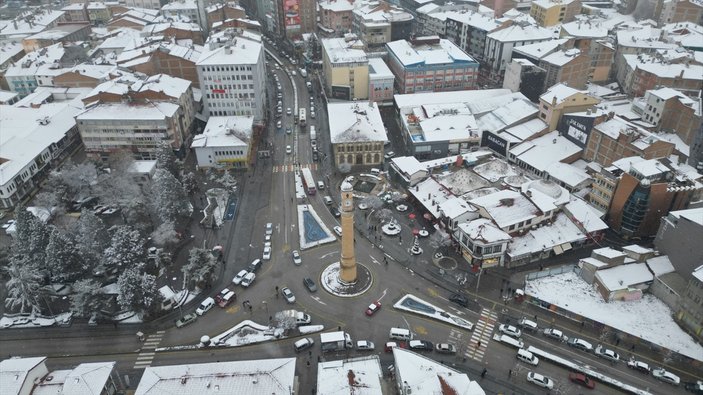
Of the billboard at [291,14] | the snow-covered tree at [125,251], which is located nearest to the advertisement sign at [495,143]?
the snow-covered tree at [125,251]

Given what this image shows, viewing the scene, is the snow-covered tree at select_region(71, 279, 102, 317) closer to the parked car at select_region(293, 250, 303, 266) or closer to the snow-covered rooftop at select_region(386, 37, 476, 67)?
the parked car at select_region(293, 250, 303, 266)

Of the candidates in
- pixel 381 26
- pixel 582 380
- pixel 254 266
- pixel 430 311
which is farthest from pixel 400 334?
pixel 381 26

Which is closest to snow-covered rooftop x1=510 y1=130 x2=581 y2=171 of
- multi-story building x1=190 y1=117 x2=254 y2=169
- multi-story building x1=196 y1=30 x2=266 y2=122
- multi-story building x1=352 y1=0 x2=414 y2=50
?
multi-story building x1=190 y1=117 x2=254 y2=169

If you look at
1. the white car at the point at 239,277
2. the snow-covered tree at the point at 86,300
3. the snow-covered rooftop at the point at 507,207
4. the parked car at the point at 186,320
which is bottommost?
the parked car at the point at 186,320

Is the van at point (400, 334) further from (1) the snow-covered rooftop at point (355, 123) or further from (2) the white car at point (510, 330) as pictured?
(1) the snow-covered rooftop at point (355, 123)

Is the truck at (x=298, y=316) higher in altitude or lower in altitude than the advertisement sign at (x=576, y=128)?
lower

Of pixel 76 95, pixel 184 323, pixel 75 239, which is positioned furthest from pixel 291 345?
pixel 76 95

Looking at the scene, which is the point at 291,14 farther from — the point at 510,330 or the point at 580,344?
the point at 580,344
